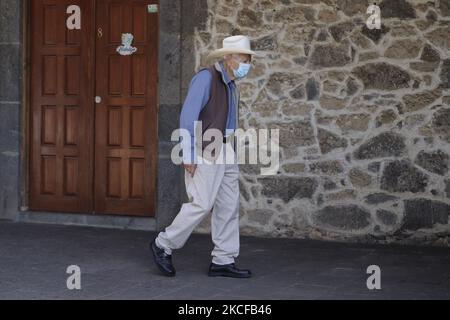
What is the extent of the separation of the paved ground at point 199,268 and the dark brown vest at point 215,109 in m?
1.07

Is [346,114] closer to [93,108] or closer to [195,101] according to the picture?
[195,101]

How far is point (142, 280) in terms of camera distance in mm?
6352

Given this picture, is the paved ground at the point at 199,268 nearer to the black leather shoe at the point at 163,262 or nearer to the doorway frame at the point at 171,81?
the black leather shoe at the point at 163,262

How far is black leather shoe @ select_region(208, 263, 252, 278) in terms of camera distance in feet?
21.3

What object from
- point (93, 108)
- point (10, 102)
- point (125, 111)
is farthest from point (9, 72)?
point (125, 111)

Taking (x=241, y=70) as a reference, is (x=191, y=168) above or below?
below

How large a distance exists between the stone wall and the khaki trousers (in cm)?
199

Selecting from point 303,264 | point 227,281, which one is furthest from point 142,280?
point 303,264

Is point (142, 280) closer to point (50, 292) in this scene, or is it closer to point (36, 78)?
point (50, 292)

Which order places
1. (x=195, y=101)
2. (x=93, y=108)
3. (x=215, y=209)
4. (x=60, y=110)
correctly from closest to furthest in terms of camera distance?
(x=195, y=101)
(x=215, y=209)
(x=93, y=108)
(x=60, y=110)

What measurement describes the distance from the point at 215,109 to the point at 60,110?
325 centimetres

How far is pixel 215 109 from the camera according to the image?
6.35 meters

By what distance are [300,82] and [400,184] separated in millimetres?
1315

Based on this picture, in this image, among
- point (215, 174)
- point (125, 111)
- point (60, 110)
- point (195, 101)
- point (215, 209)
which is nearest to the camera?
point (195, 101)
